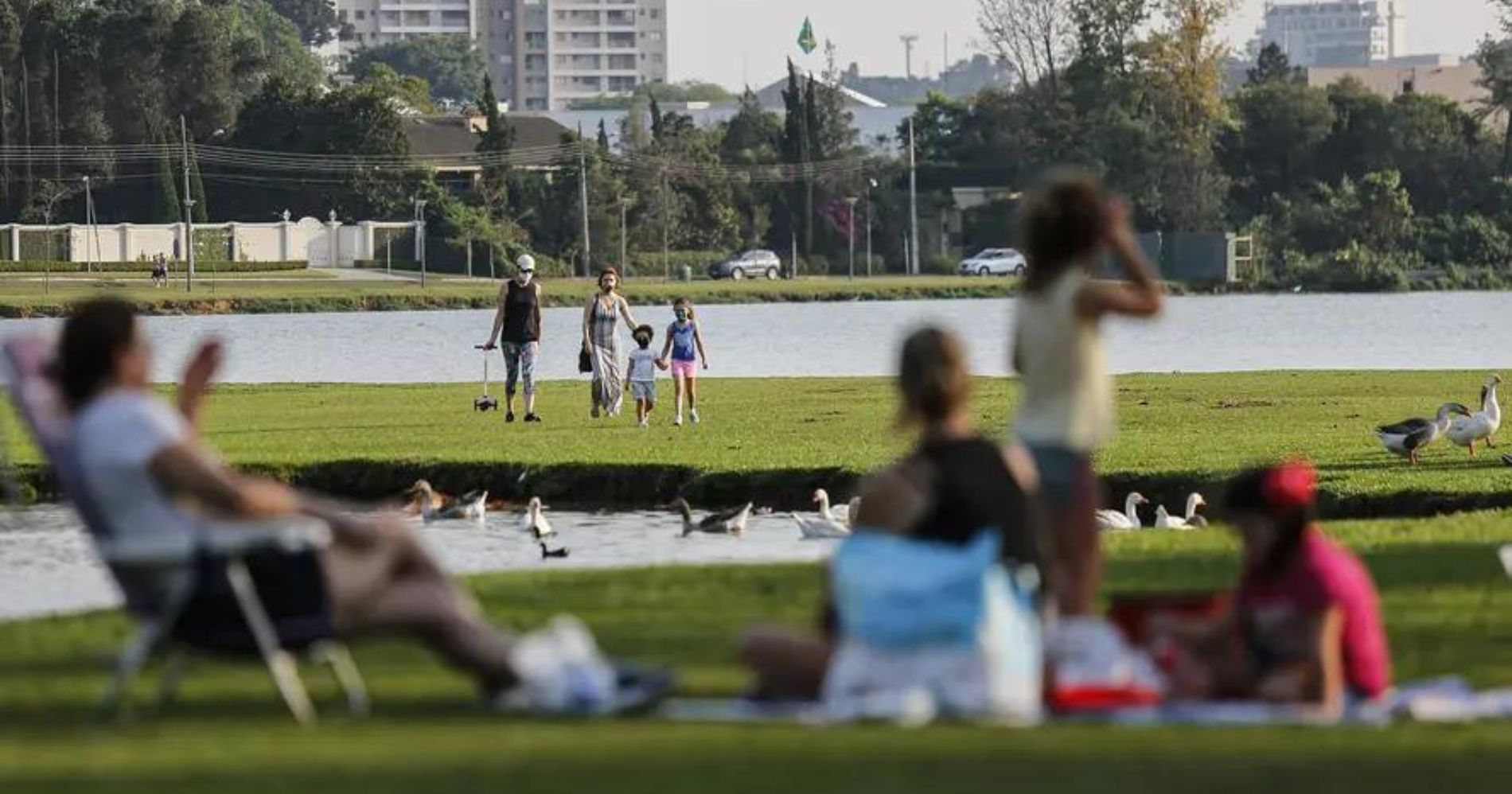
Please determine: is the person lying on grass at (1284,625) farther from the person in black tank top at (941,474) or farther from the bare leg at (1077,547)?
the person in black tank top at (941,474)

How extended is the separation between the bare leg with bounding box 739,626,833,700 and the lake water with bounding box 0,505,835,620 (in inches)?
375

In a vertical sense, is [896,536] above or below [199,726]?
above

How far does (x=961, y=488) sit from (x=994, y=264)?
423 feet

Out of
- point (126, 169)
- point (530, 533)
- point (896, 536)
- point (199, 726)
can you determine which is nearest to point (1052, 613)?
point (896, 536)

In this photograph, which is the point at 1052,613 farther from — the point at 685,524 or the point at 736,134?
the point at 736,134

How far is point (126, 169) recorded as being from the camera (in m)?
143

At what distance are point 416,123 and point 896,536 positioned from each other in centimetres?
15224

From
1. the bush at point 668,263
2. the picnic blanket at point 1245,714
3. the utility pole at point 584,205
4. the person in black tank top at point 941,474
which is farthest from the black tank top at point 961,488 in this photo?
the bush at point 668,263

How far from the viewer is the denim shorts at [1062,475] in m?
11.0

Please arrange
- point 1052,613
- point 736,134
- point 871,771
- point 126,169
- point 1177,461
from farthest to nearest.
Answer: point 736,134 < point 126,169 < point 1177,461 < point 1052,613 < point 871,771

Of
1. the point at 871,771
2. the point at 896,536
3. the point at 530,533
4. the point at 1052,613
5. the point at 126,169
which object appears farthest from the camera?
the point at 126,169

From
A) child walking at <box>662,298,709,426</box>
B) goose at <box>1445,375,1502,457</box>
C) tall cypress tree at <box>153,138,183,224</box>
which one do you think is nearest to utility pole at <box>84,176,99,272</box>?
tall cypress tree at <box>153,138,183,224</box>

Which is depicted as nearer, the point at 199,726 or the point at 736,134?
the point at 199,726

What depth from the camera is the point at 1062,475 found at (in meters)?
11.0
